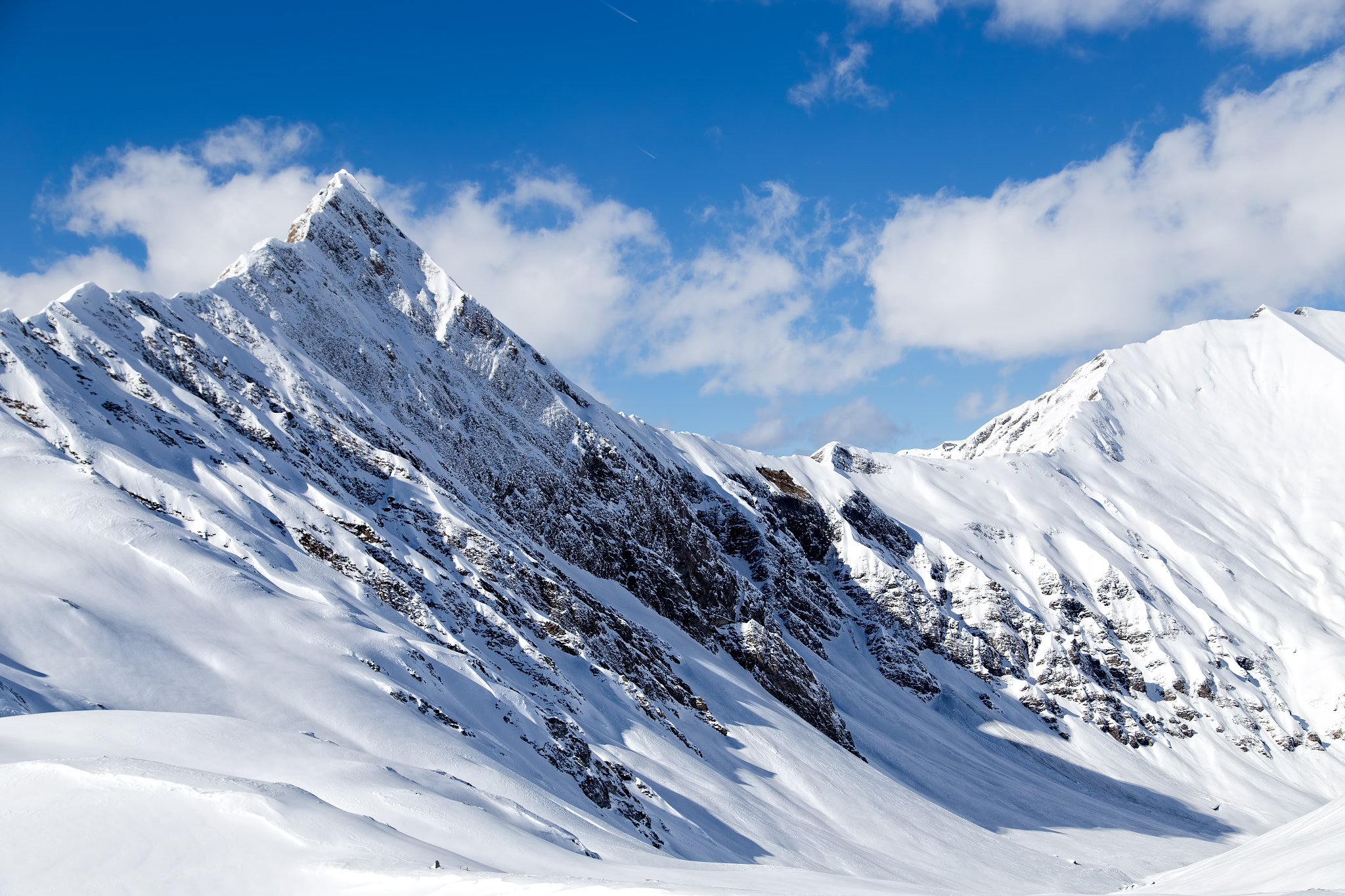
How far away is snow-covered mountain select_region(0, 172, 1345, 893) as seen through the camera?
20281 mm

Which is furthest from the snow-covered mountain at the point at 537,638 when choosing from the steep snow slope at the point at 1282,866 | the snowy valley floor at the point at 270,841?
the steep snow slope at the point at 1282,866

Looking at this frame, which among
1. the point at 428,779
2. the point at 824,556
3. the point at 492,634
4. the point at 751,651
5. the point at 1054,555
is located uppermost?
the point at 1054,555

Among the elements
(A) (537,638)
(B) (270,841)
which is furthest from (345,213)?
(B) (270,841)

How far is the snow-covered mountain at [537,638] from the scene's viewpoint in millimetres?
20281

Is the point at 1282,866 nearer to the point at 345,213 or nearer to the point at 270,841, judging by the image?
the point at 270,841

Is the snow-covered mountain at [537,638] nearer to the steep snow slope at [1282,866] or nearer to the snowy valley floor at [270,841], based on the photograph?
the snowy valley floor at [270,841]

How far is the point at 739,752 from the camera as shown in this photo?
6506 centimetres

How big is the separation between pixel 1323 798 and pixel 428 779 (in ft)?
446

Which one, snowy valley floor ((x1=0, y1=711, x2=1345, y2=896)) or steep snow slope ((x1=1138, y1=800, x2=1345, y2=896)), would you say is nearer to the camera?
snowy valley floor ((x1=0, y1=711, x2=1345, y2=896))

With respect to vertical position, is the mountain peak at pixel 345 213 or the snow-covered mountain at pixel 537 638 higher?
the mountain peak at pixel 345 213

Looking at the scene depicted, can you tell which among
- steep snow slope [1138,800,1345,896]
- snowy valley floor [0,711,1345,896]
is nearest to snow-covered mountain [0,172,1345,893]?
snowy valley floor [0,711,1345,896]

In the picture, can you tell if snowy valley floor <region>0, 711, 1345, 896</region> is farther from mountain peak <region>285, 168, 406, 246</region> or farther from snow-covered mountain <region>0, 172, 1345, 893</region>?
mountain peak <region>285, 168, 406, 246</region>

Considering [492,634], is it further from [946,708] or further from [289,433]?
[946,708]

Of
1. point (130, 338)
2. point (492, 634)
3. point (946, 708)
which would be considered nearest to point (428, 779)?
point (492, 634)
